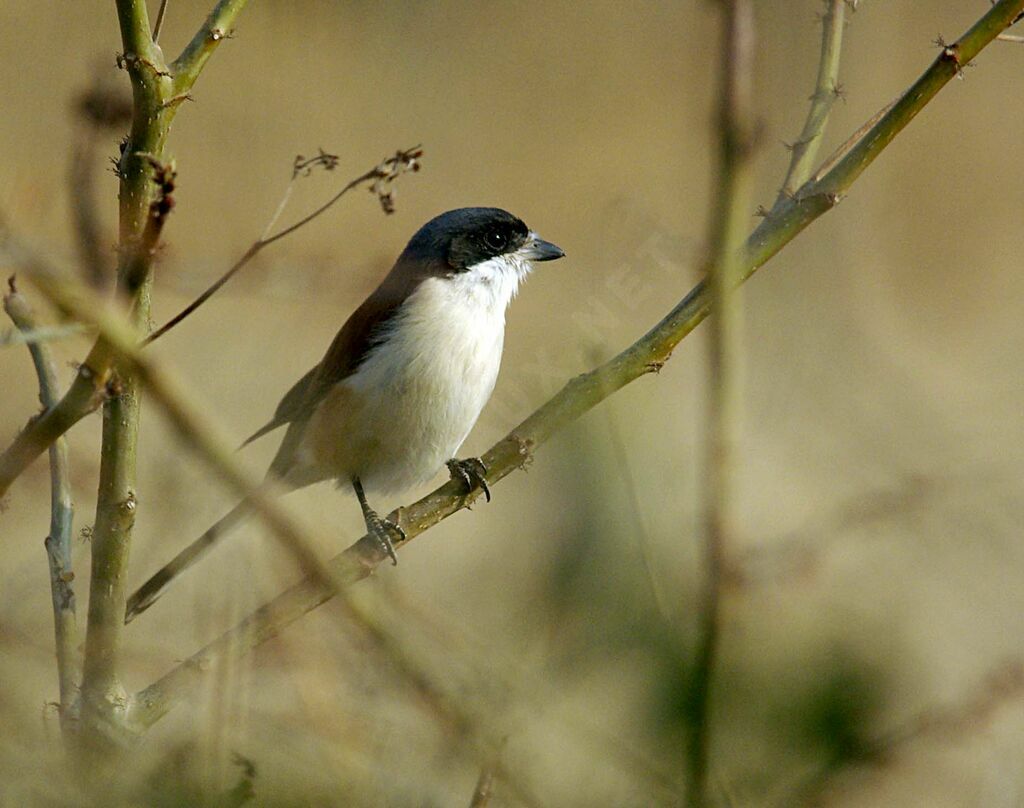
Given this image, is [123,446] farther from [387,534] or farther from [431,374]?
[431,374]

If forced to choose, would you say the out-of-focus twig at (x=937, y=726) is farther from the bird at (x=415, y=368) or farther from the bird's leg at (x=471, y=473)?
the bird at (x=415, y=368)

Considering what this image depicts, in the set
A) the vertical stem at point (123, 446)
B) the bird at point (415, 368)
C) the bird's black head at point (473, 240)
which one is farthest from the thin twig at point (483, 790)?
the bird's black head at point (473, 240)

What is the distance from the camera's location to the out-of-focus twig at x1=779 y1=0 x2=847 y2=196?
1758mm

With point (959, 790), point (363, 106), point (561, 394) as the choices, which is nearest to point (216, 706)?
point (561, 394)

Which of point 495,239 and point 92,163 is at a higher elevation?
point 495,239

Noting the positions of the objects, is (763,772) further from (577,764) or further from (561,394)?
(561,394)

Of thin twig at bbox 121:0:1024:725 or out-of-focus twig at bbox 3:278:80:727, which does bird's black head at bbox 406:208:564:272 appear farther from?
out-of-focus twig at bbox 3:278:80:727

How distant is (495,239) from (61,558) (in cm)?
177

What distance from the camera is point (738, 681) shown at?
46.1 inches

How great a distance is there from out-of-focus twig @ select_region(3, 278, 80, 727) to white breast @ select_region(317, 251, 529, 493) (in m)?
1.38

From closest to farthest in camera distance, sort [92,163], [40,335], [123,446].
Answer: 1. [40,335]
2. [92,163]
3. [123,446]

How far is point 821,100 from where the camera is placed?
1831mm

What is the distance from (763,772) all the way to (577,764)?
0.32m

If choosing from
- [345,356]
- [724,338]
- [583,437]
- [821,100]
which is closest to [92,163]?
[583,437]
